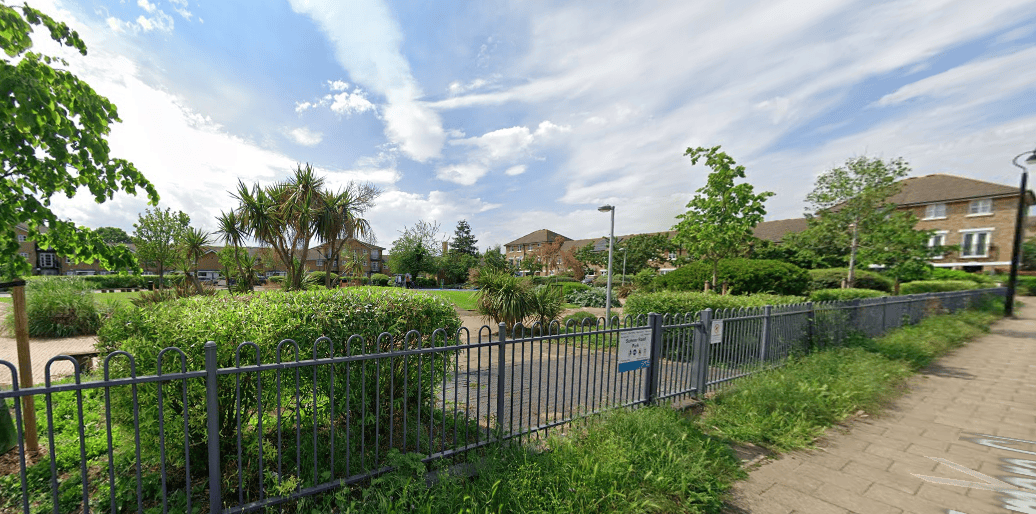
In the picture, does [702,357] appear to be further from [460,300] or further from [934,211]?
[934,211]

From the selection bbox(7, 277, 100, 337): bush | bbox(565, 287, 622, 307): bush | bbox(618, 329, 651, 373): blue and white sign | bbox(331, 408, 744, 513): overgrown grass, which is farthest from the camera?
bbox(565, 287, 622, 307): bush

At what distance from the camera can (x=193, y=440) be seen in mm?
3064

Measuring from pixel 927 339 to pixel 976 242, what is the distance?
36.8 meters

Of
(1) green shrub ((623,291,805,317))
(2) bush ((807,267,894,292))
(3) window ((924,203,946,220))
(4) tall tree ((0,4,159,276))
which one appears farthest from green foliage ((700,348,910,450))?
(3) window ((924,203,946,220))

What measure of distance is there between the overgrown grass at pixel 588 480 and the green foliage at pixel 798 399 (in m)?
0.83

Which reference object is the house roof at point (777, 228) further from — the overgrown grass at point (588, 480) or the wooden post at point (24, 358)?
the wooden post at point (24, 358)

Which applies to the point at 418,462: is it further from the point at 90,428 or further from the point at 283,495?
the point at 90,428

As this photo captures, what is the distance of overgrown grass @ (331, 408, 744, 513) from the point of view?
9.23 feet

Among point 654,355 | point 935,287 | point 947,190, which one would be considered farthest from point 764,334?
point 947,190

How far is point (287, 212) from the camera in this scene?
44.6ft

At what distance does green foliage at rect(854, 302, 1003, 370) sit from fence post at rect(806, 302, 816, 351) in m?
1.37

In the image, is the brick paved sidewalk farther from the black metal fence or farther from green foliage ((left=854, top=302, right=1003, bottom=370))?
the black metal fence

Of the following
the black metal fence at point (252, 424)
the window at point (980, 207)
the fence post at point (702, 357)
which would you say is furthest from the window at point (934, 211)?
the black metal fence at point (252, 424)

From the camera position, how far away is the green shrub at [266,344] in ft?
9.75
